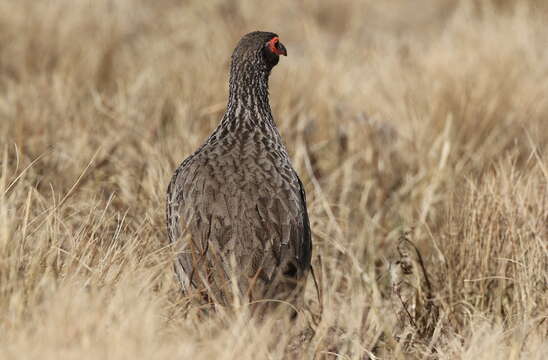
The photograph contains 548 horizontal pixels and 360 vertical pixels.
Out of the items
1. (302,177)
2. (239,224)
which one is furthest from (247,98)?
(302,177)

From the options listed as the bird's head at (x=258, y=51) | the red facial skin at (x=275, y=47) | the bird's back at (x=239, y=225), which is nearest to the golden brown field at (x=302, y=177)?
the bird's back at (x=239, y=225)

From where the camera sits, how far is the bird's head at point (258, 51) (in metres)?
4.19

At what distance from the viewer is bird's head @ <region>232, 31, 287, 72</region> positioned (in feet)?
13.8

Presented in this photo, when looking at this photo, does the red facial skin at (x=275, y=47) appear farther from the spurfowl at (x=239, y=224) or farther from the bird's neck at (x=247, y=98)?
the spurfowl at (x=239, y=224)

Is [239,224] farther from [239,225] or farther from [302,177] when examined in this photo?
[302,177]

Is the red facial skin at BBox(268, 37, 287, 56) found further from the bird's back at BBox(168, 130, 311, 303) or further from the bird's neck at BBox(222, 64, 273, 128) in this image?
the bird's back at BBox(168, 130, 311, 303)

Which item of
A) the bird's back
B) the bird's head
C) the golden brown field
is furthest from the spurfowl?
the bird's head

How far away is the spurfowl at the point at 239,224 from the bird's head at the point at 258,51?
0.50m

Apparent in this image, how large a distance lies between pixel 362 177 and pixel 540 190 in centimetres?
152

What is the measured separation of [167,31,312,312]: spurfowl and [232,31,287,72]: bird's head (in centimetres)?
50

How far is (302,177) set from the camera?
5410 millimetres

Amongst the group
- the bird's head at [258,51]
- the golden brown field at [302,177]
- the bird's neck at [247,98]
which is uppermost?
the bird's head at [258,51]

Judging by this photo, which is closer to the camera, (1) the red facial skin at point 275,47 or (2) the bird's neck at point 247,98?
(2) the bird's neck at point 247,98

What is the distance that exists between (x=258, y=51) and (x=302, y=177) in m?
1.37
